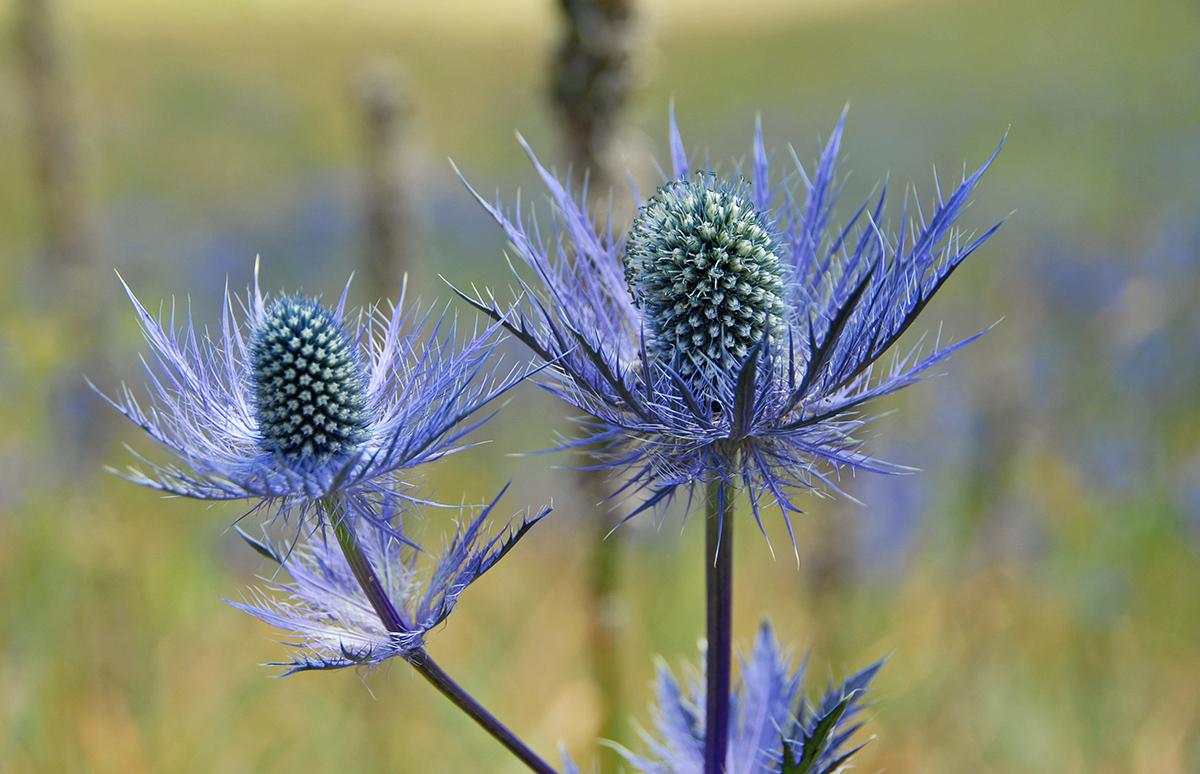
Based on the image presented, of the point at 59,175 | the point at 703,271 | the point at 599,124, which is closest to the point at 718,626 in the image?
the point at 703,271

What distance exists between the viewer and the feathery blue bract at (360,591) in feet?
2.42

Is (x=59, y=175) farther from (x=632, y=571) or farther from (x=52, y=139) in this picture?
(x=632, y=571)

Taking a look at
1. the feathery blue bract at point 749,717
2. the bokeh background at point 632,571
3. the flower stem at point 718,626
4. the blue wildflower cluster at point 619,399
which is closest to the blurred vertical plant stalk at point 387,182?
the bokeh background at point 632,571

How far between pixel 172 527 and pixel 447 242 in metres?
5.14

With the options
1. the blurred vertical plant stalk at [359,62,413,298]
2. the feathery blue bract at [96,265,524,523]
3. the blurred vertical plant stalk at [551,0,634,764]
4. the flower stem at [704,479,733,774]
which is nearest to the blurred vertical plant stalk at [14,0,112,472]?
the blurred vertical plant stalk at [359,62,413,298]

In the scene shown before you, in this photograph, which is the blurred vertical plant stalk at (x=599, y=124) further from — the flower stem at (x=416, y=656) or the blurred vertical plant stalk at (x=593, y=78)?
the flower stem at (x=416, y=656)

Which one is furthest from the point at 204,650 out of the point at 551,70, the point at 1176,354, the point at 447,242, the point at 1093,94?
the point at 1093,94

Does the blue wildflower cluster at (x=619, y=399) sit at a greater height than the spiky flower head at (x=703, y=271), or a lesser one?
lesser

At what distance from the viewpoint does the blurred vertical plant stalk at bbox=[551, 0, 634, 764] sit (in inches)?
72.7

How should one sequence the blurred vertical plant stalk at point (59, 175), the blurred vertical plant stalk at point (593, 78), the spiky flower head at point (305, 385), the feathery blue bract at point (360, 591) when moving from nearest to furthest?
1. the feathery blue bract at point (360, 591)
2. the spiky flower head at point (305, 385)
3. the blurred vertical plant stalk at point (593, 78)
4. the blurred vertical plant stalk at point (59, 175)

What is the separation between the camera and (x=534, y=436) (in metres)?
5.60

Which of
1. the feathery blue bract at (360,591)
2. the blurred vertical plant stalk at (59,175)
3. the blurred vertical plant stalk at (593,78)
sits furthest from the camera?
the blurred vertical plant stalk at (59,175)

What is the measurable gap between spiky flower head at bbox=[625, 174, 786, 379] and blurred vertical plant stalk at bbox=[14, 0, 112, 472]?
1.88 meters

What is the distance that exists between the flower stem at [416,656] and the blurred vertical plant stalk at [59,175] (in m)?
1.83
